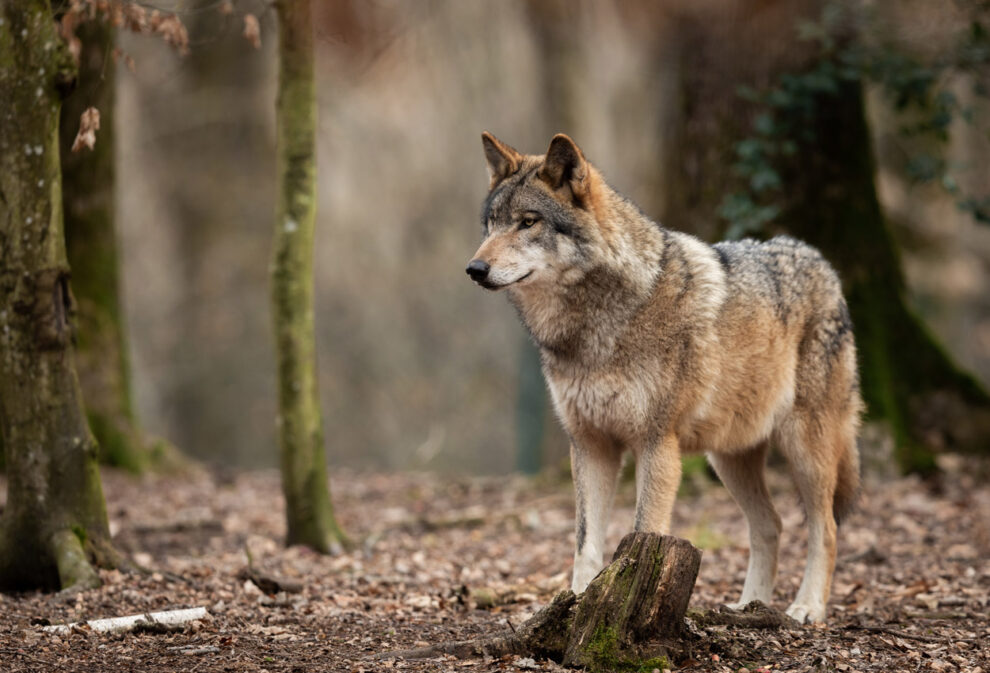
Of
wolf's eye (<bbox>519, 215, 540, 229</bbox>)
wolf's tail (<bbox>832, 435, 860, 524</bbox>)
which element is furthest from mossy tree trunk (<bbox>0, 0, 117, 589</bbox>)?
wolf's tail (<bbox>832, 435, 860, 524</bbox>)

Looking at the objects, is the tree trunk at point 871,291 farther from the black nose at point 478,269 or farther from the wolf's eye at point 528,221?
the black nose at point 478,269

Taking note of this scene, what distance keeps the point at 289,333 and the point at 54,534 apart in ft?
6.85

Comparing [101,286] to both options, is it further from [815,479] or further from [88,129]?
[815,479]

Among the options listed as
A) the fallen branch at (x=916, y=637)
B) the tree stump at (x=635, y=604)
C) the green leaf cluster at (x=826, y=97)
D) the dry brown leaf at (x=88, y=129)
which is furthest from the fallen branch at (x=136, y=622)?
the green leaf cluster at (x=826, y=97)

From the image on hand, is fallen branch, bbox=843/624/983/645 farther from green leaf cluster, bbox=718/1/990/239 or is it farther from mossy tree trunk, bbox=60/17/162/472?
mossy tree trunk, bbox=60/17/162/472

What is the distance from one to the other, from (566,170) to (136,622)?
305 cm

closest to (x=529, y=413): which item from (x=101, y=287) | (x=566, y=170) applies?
(x=101, y=287)

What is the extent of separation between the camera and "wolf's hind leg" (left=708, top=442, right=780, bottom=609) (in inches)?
231

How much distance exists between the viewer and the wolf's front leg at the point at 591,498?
5.09 metres

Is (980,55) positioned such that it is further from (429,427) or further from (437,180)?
(429,427)

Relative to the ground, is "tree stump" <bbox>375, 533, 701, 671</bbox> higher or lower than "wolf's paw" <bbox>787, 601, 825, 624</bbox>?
higher

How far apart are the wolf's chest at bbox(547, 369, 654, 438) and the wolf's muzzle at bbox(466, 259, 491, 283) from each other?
29.3 inches

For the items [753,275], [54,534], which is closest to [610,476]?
[753,275]

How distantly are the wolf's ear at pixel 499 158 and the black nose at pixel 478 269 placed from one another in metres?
0.78
